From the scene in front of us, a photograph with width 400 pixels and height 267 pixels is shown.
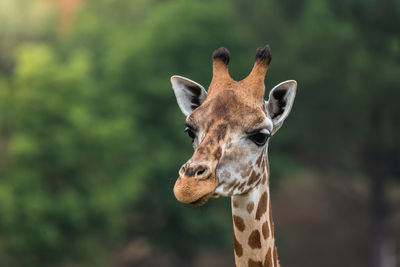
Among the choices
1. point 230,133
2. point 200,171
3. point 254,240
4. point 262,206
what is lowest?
point 254,240

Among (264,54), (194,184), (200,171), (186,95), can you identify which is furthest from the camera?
(186,95)

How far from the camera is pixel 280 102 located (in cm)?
690

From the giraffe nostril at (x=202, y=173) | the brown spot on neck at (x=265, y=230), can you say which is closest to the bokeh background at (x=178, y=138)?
the brown spot on neck at (x=265, y=230)

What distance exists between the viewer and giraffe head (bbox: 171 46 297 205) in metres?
5.77

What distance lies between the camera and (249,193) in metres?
6.50

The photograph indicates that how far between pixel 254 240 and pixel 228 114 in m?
1.25

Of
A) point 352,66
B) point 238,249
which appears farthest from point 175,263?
point 238,249

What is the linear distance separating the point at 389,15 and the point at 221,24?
923 centimetres

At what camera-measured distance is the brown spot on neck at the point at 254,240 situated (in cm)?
650

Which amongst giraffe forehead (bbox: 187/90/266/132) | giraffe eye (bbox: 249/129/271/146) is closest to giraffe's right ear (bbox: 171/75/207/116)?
giraffe forehead (bbox: 187/90/266/132)

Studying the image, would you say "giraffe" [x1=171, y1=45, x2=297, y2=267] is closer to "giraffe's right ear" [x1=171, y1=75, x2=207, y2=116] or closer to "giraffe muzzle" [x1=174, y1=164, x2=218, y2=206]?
"giraffe muzzle" [x1=174, y1=164, x2=218, y2=206]

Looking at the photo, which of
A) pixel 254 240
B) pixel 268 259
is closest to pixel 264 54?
pixel 254 240

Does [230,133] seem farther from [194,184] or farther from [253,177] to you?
[194,184]

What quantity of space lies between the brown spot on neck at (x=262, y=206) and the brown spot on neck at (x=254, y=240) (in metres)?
0.15
